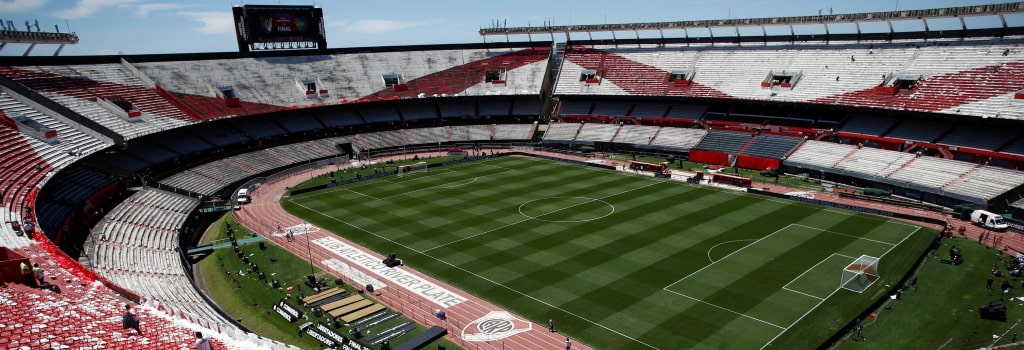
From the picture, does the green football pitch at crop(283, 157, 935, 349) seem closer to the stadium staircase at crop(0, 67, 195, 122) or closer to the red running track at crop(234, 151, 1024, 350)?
the red running track at crop(234, 151, 1024, 350)

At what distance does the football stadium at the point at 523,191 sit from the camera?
27297 mm

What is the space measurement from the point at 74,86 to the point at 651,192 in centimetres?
5507

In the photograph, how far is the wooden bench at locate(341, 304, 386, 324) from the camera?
28625mm

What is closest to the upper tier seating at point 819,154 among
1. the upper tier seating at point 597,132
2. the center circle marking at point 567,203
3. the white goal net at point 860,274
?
the upper tier seating at point 597,132

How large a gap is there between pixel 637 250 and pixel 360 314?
1760 centimetres

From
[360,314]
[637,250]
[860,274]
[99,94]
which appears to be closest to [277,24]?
[99,94]

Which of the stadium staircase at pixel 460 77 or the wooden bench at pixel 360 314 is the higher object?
the stadium staircase at pixel 460 77

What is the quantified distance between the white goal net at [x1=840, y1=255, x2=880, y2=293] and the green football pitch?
499 millimetres

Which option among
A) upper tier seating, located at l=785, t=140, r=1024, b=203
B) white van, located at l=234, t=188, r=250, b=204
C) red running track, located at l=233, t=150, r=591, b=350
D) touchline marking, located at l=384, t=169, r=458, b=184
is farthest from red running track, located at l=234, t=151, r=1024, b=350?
touchline marking, located at l=384, t=169, r=458, b=184

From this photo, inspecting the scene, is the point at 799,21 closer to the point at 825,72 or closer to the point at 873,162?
the point at 825,72

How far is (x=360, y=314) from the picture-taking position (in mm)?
29203

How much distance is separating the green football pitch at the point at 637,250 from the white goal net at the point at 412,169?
444 centimetres

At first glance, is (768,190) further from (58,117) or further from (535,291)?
(58,117)

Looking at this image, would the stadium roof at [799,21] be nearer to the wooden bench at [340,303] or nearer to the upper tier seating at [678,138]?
the upper tier seating at [678,138]
